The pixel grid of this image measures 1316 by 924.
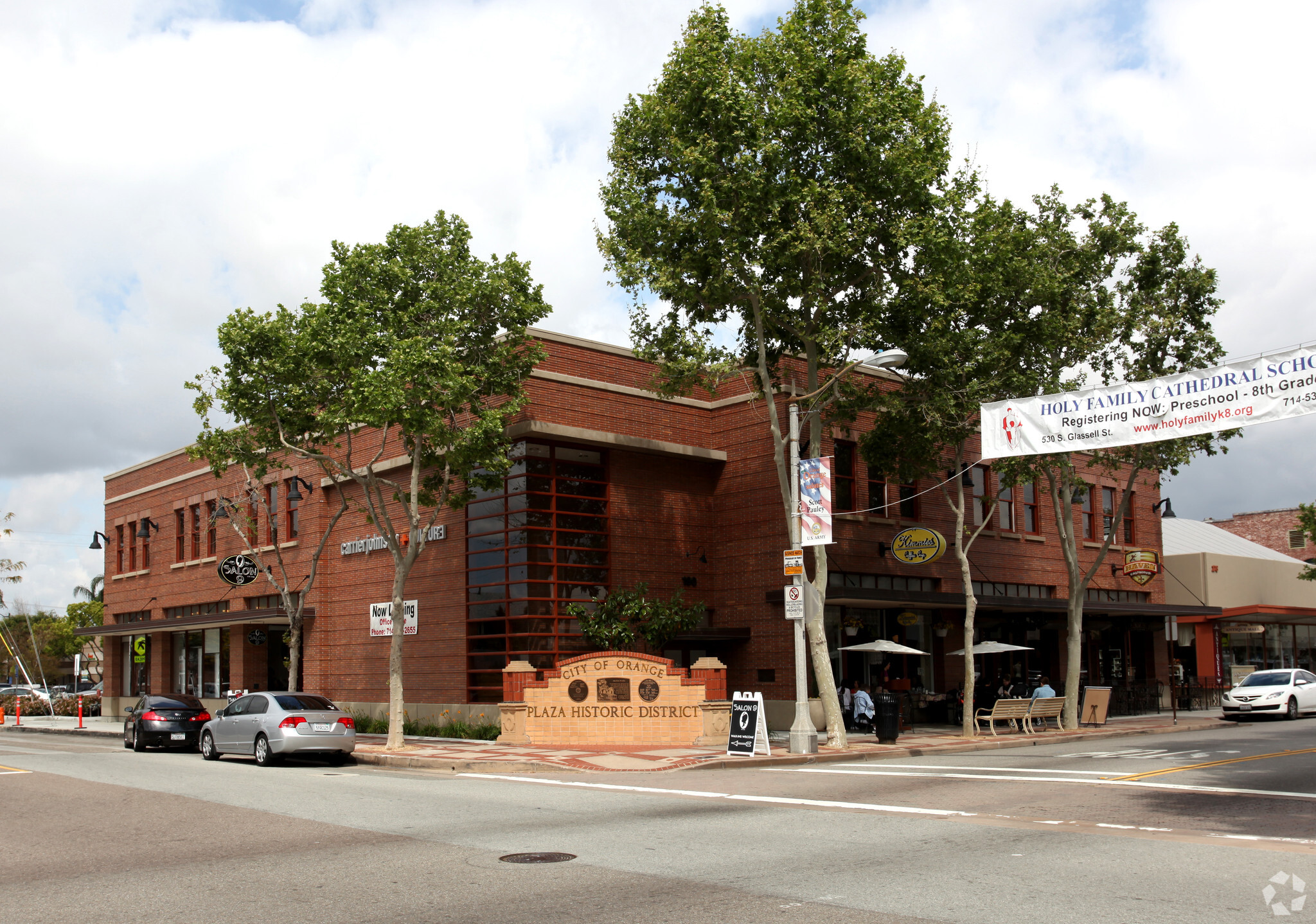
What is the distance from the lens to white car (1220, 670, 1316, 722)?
31969mm

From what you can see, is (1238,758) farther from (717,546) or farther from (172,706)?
(172,706)

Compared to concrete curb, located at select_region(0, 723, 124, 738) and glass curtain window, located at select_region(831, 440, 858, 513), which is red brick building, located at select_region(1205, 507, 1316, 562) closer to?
glass curtain window, located at select_region(831, 440, 858, 513)

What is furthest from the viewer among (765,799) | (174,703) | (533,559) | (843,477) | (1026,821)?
(843,477)

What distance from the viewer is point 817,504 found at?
22.0 m

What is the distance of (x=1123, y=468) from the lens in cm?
4147

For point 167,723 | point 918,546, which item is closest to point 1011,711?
point 918,546

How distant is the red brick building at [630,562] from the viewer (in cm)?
2727

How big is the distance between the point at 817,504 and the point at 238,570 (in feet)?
64.3

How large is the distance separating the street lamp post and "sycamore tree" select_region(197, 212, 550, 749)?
20.7ft

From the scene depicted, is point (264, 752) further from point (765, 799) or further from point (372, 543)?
point (765, 799)

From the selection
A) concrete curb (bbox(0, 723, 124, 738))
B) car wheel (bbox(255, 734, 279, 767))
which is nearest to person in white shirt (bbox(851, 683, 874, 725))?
car wheel (bbox(255, 734, 279, 767))

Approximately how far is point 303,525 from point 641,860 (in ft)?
92.7

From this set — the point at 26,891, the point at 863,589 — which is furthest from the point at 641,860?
the point at 863,589

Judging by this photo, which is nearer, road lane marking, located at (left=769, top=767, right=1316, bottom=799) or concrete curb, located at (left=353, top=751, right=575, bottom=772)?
road lane marking, located at (left=769, top=767, right=1316, bottom=799)
